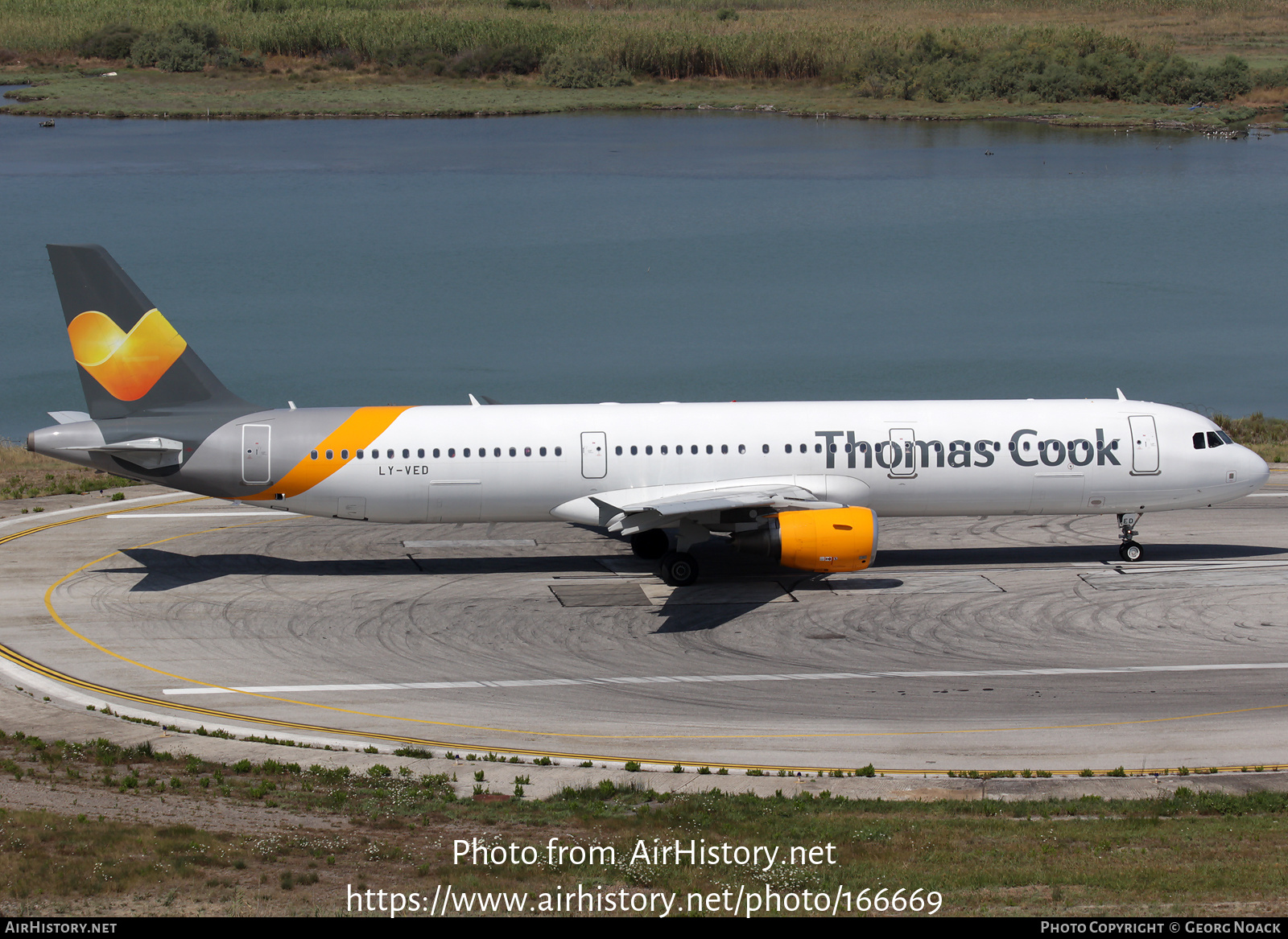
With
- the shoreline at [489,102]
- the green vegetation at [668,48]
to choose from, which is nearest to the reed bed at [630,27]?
the green vegetation at [668,48]

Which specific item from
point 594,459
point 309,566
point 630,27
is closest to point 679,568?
point 594,459

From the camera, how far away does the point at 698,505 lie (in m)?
35.7

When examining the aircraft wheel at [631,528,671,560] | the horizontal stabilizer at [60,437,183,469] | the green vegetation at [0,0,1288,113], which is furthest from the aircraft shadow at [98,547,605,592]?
the green vegetation at [0,0,1288,113]

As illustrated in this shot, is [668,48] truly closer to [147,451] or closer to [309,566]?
[309,566]

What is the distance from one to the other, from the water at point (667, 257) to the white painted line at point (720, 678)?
37955 mm

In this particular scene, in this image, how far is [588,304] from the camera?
8662 centimetres

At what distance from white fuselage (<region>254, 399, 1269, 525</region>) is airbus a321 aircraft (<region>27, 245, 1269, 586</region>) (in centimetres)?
5

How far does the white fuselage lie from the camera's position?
37.5m

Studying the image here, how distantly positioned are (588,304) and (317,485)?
5100 cm

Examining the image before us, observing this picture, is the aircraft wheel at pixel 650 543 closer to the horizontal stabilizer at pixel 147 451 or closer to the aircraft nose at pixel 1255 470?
the horizontal stabilizer at pixel 147 451

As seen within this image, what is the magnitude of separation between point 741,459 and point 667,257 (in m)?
58.3

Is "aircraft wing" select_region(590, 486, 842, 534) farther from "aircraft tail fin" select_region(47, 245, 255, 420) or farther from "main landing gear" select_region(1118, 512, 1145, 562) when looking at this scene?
"aircraft tail fin" select_region(47, 245, 255, 420)

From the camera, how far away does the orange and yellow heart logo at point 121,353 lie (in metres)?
36.7
